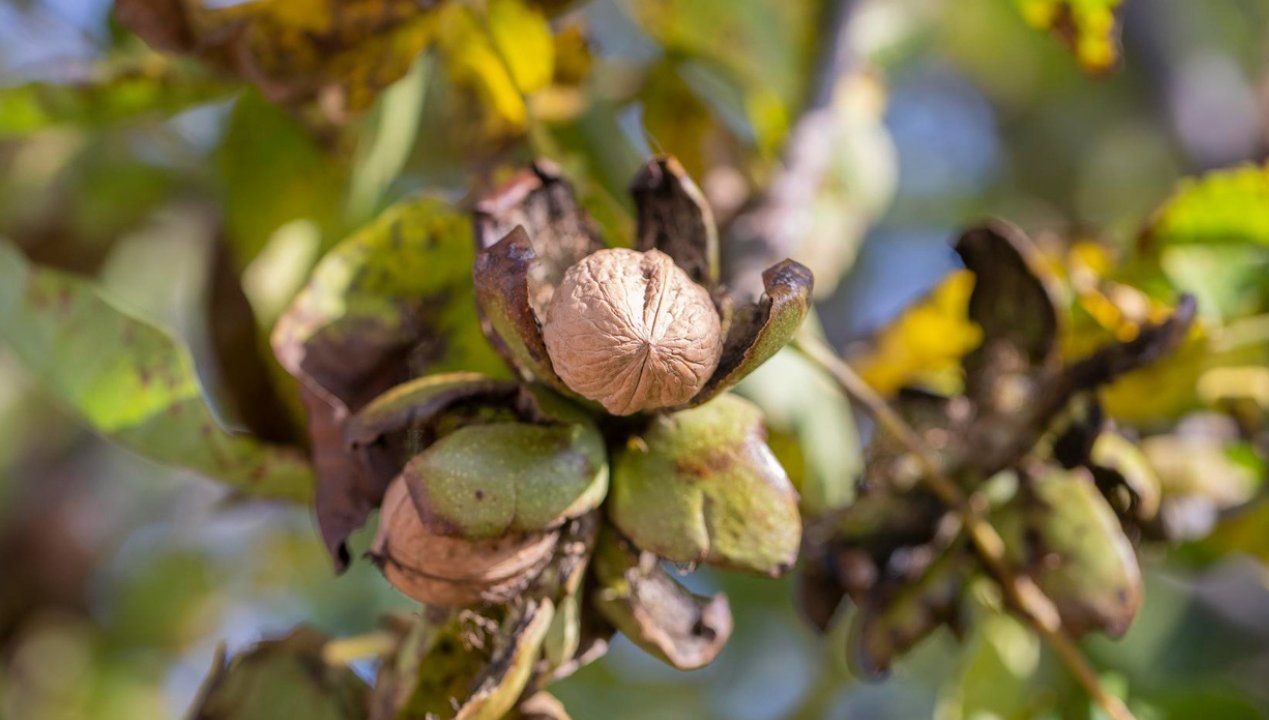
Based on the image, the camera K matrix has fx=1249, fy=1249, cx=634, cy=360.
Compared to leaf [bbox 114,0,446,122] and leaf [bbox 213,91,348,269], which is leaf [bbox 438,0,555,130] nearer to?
leaf [bbox 114,0,446,122]

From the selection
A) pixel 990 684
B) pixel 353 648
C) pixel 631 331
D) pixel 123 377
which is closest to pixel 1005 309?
pixel 990 684

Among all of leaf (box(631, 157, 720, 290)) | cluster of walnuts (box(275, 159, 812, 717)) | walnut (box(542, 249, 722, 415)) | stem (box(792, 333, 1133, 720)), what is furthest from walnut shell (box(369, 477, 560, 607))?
stem (box(792, 333, 1133, 720))

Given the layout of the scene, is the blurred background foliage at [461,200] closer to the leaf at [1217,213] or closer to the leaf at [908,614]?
the leaf at [1217,213]

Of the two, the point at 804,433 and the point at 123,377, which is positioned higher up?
the point at 123,377

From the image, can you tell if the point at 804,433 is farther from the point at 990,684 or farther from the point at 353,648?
the point at 353,648

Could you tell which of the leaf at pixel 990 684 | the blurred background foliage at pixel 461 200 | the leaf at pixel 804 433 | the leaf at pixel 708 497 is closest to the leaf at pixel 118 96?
the blurred background foliage at pixel 461 200

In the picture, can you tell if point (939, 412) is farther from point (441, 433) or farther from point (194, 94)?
point (194, 94)

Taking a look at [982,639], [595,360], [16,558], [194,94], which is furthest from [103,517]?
[595,360]
